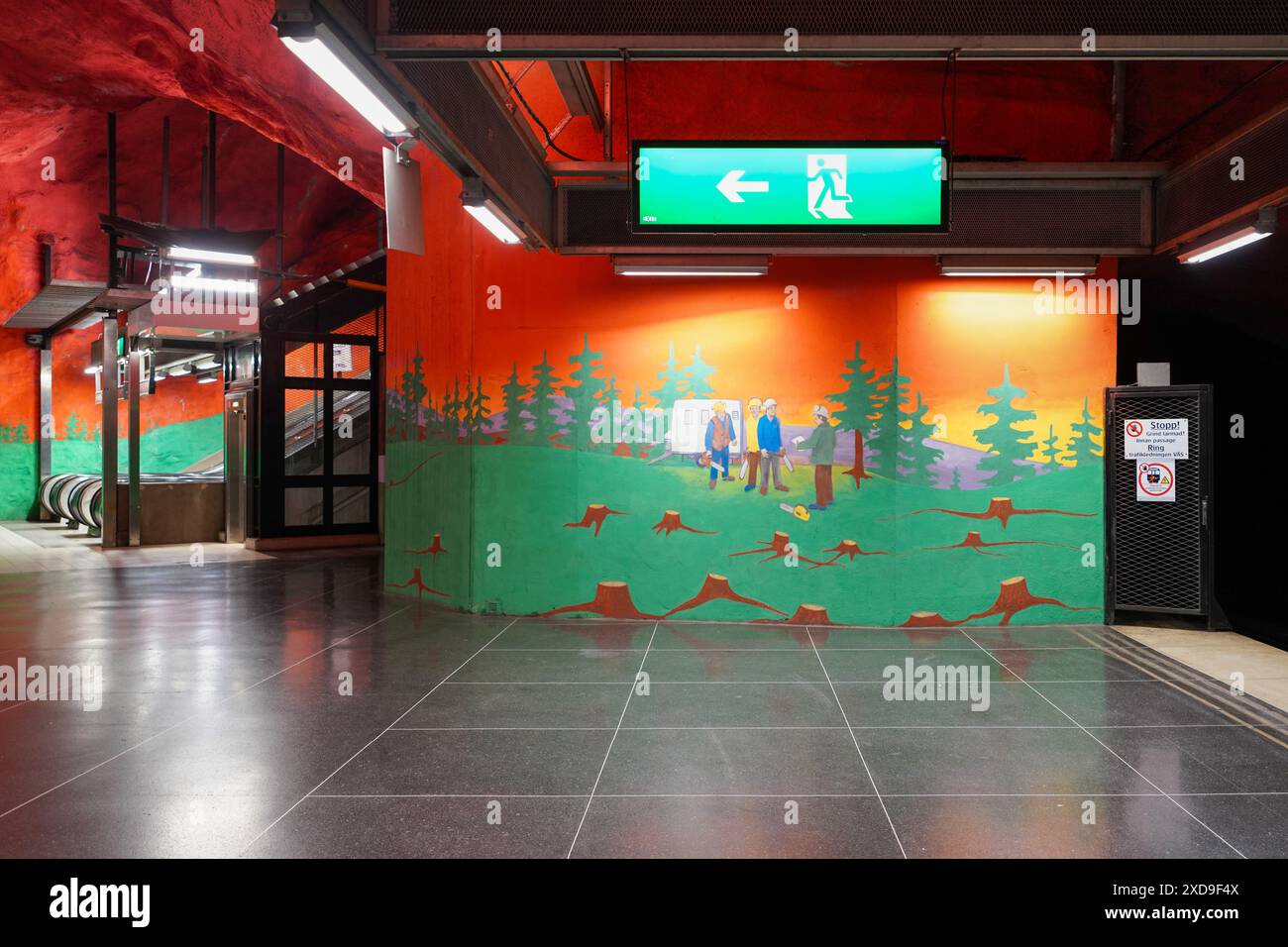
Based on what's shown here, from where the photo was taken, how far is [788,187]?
4.66m

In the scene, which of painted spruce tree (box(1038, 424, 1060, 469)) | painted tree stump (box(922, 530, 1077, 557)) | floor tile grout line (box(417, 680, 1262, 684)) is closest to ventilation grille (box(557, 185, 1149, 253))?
painted spruce tree (box(1038, 424, 1060, 469))

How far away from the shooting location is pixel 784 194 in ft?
15.3

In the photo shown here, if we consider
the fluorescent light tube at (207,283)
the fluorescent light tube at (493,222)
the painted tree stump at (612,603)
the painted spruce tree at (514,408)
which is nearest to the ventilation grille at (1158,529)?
the painted tree stump at (612,603)

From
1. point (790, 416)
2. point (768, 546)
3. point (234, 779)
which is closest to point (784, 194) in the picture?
point (790, 416)

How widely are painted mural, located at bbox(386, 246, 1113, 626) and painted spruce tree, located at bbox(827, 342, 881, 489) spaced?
0.06ft

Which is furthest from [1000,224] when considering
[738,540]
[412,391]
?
[412,391]

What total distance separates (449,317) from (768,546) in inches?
154

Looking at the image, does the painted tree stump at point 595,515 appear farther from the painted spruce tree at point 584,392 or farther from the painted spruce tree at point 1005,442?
the painted spruce tree at point 1005,442

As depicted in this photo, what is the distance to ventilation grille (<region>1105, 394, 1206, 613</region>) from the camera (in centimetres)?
717

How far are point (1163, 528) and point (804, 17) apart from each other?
6.28 meters

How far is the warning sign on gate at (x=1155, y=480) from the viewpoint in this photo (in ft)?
23.7

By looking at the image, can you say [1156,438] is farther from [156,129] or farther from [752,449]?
[156,129]

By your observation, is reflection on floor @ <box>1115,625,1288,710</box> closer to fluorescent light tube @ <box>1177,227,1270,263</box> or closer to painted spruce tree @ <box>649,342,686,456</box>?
fluorescent light tube @ <box>1177,227,1270,263</box>
